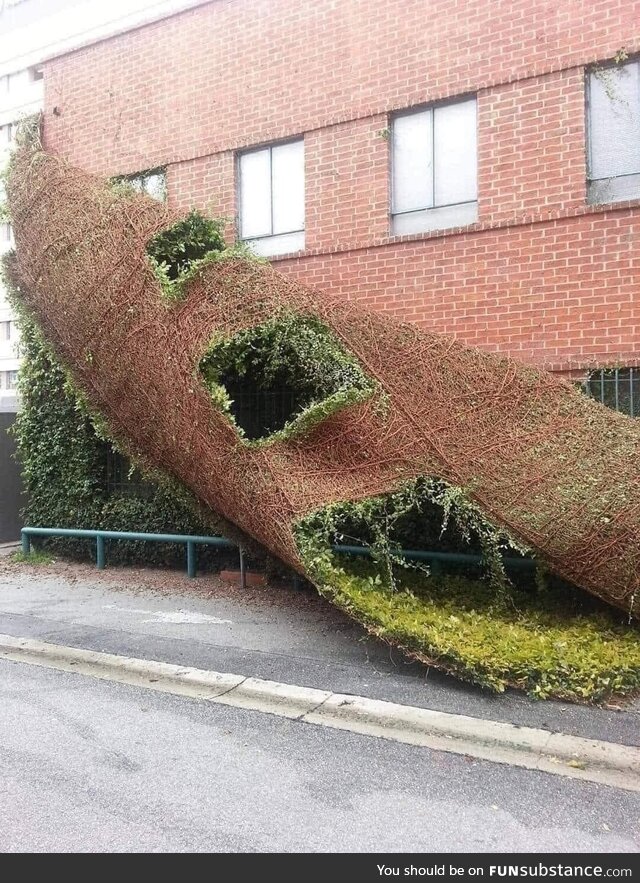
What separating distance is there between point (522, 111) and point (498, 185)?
A: 0.77 metres

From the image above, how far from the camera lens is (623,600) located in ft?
16.5

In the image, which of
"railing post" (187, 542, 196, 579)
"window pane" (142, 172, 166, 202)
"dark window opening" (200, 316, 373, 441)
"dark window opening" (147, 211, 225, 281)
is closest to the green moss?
"dark window opening" (147, 211, 225, 281)

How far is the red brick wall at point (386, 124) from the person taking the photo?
23.0 ft

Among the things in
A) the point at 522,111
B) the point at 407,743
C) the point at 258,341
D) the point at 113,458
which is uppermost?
the point at 522,111

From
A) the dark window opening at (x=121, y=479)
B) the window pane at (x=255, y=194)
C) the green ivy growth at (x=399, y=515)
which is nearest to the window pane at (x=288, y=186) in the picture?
the window pane at (x=255, y=194)

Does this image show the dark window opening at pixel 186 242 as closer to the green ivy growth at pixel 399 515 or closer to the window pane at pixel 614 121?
the green ivy growth at pixel 399 515

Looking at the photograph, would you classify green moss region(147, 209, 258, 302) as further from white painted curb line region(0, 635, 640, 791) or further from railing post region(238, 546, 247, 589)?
white painted curb line region(0, 635, 640, 791)

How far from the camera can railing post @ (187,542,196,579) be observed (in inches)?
345

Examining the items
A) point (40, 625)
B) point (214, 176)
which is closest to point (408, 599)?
point (40, 625)

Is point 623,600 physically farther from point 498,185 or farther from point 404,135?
point 404,135

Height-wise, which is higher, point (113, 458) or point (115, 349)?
point (115, 349)

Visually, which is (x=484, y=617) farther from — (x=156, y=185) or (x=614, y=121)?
(x=156, y=185)

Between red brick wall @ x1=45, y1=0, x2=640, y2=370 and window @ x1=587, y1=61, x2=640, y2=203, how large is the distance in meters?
0.16

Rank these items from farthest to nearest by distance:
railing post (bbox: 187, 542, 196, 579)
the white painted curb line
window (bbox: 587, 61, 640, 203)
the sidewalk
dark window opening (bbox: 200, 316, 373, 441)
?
railing post (bbox: 187, 542, 196, 579) < window (bbox: 587, 61, 640, 203) < dark window opening (bbox: 200, 316, 373, 441) < the sidewalk < the white painted curb line
